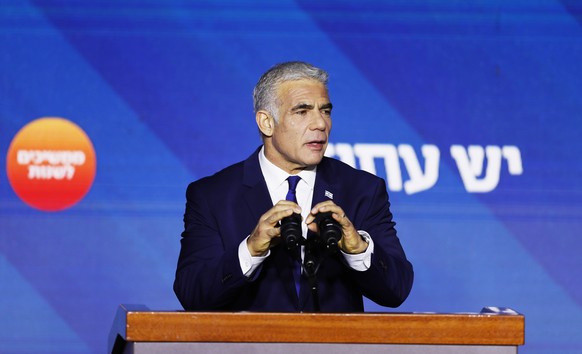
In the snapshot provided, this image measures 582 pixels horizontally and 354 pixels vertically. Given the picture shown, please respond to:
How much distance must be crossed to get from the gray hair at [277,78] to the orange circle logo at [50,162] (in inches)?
52.9

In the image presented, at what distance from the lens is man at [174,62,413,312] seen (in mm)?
2723

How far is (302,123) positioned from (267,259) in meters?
0.40

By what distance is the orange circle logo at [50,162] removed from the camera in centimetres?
419

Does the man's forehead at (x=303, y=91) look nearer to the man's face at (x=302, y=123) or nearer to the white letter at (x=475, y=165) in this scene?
the man's face at (x=302, y=123)

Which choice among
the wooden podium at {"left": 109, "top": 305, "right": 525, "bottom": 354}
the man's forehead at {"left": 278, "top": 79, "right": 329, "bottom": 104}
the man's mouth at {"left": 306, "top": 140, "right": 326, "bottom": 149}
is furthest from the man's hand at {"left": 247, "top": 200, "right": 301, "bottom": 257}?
the man's forehead at {"left": 278, "top": 79, "right": 329, "bottom": 104}

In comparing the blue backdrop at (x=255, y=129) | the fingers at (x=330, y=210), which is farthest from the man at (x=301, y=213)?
the blue backdrop at (x=255, y=129)

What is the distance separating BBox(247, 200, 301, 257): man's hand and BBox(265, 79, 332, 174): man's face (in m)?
0.41

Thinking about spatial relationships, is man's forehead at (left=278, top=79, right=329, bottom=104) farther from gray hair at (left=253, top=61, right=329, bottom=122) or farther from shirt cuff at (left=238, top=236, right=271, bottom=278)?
shirt cuff at (left=238, top=236, right=271, bottom=278)

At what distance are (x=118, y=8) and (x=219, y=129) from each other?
0.63 m

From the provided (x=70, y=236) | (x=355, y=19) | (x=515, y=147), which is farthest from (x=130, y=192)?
(x=515, y=147)

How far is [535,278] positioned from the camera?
4.30m

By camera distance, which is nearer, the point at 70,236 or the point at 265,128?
the point at 265,128

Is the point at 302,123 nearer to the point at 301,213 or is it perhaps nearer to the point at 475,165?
the point at 301,213

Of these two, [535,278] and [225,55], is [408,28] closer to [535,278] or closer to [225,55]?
[225,55]
